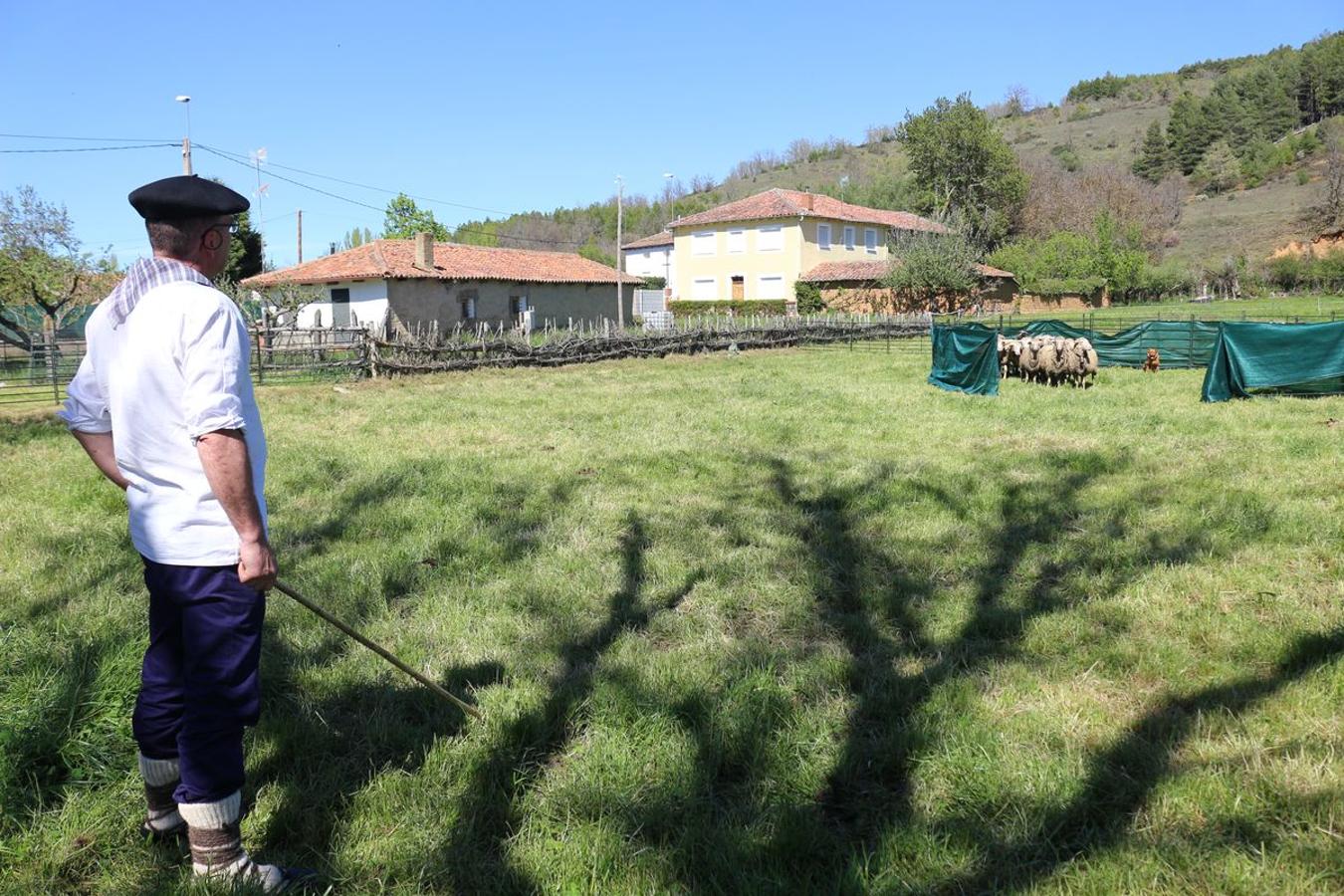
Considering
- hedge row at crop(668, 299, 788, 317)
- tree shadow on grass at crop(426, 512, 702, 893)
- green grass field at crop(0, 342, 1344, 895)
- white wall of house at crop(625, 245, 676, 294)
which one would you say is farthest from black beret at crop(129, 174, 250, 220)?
white wall of house at crop(625, 245, 676, 294)

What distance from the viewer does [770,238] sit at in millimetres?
48781

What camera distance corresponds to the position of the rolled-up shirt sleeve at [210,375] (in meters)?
2.35

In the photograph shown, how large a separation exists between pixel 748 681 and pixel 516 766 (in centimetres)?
109

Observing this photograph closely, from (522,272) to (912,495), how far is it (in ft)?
105

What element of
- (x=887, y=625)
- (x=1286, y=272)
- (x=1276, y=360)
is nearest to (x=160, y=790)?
(x=887, y=625)

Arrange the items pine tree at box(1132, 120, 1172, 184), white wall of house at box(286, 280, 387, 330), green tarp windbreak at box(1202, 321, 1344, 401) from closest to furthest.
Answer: green tarp windbreak at box(1202, 321, 1344, 401)
white wall of house at box(286, 280, 387, 330)
pine tree at box(1132, 120, 1172, 184)

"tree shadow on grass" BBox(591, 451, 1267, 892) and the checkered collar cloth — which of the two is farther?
"tree shadow on grass" BBox(591, 451, 1267, 892)

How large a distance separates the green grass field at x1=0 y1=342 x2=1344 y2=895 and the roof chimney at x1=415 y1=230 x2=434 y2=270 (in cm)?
2596

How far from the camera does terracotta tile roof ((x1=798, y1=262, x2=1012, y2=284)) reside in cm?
4556

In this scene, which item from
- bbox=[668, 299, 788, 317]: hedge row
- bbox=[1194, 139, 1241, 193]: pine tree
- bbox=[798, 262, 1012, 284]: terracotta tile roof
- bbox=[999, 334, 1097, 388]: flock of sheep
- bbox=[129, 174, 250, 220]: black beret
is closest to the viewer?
bbox=[129, 174, 250, 220]: black beret

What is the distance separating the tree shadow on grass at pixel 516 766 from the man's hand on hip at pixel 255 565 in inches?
40.2

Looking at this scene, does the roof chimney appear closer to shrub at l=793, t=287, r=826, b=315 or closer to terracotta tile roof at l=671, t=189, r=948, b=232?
shrub at l=793, t=287, r=826, b=315

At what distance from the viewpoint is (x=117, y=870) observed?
8.91 feet

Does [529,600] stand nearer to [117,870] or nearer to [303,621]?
[303,621]
